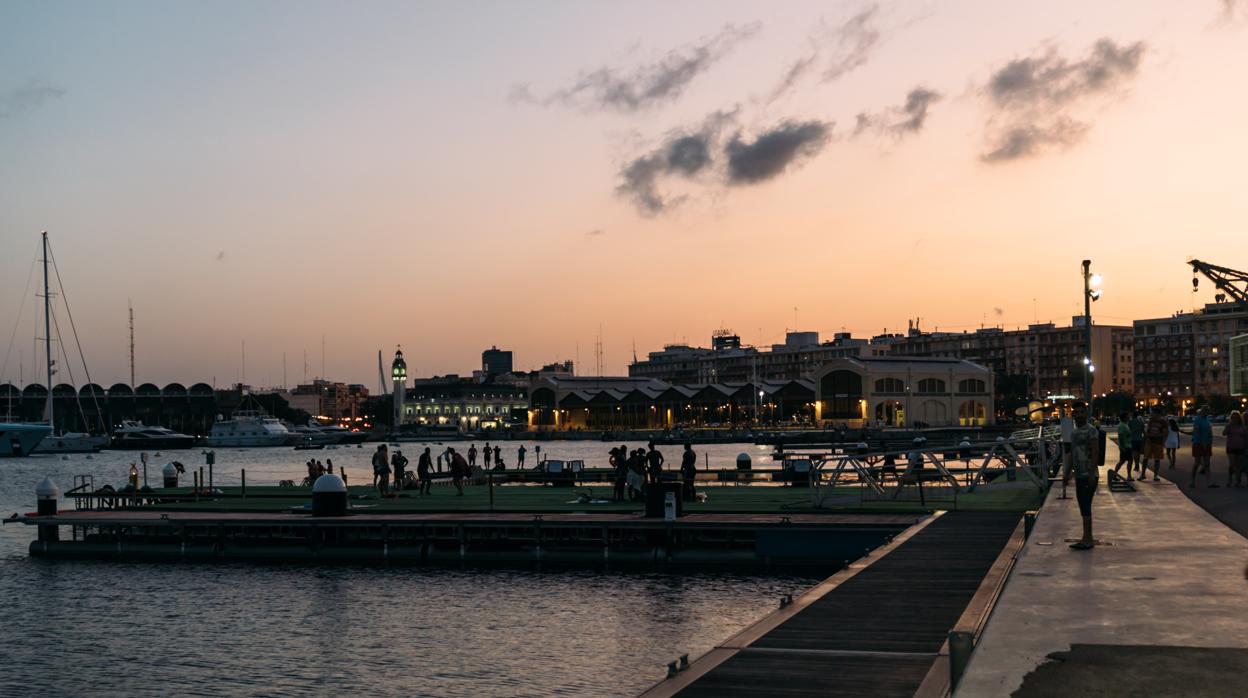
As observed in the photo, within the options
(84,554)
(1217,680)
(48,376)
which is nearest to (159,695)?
(1217,680)

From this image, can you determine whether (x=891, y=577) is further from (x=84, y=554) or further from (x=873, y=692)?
(x=84, y=554)

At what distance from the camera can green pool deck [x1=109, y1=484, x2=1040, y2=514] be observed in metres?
39.7

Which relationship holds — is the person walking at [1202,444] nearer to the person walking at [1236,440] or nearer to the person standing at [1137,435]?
the person walking at [1236,440]

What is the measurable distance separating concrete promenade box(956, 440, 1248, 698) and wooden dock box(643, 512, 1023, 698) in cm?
72

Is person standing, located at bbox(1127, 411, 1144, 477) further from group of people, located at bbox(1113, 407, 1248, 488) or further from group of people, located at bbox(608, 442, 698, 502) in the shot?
group of people, located at bbox(608, 442, 698, 502)

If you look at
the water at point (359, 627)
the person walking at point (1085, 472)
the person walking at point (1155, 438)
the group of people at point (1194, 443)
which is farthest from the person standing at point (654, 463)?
the person walking at point (1085, 472)

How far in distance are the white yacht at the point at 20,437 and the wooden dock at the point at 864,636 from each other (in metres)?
189

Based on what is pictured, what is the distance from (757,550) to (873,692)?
2348 centimetres

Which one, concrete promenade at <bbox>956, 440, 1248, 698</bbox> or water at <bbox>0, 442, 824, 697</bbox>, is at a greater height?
concrete promenade at <bbox>956, 440, 1248, 698</bbox>

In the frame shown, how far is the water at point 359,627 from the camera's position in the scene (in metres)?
25.6

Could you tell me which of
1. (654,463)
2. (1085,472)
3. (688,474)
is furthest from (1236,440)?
(688,474)

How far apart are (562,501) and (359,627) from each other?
19.9m

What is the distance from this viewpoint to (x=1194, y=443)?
35250mm

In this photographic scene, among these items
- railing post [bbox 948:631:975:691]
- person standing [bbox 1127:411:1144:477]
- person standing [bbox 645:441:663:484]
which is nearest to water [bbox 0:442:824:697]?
person standing [bbox 645:441:663:484]
